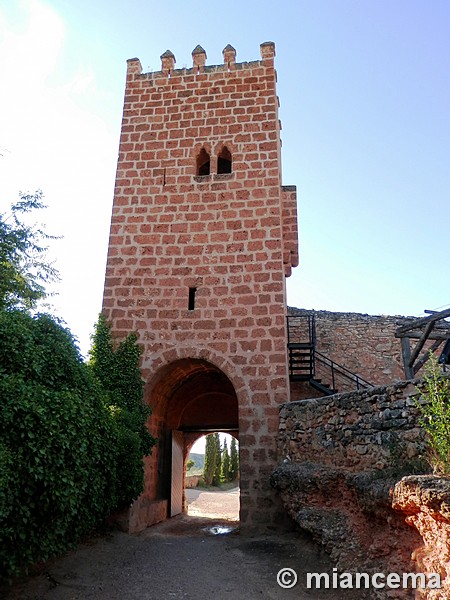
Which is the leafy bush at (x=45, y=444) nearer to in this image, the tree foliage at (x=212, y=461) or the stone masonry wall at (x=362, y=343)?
the stone masonry wall at (x=362, y=343)

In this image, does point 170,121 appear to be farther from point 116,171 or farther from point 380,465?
point 380,465

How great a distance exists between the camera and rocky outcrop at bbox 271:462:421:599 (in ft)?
15.0

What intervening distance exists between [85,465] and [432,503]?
354cm

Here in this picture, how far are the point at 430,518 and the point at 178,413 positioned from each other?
8.59 meters

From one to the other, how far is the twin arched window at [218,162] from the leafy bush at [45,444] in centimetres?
631

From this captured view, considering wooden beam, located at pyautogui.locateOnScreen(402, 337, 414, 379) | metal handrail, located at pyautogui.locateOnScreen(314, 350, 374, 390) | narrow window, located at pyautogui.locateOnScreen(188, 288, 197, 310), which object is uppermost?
narrow window, located at pyautogui.locateOnScreen(188, 288, 197, 310)

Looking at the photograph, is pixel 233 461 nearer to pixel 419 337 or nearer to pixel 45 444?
pixel 419 337

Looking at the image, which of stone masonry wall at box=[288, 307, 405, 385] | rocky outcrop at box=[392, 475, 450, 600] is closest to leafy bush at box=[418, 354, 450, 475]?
rocky outcrop at box=[392, 475, 450, 600]

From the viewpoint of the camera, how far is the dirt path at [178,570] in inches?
207

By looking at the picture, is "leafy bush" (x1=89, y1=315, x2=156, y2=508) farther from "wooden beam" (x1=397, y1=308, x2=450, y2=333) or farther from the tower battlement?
the tower battlement

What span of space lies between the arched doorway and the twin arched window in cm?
458

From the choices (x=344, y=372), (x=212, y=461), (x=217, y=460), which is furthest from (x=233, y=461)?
(x=344, y=372)

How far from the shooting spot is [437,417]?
4.54 meters

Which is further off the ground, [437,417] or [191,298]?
[191,298]
